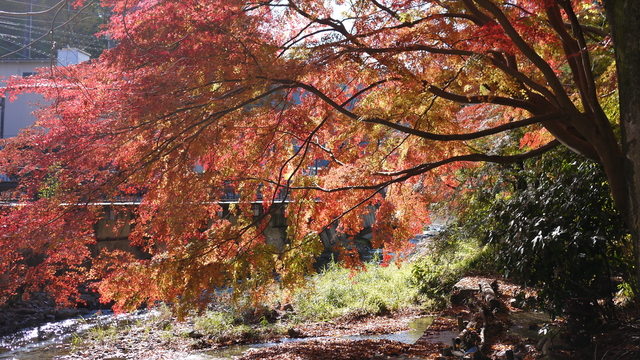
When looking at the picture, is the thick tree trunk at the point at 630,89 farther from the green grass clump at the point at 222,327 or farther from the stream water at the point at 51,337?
the stream water at the point at 51,337

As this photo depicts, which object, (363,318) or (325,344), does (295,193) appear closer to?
(325,344)

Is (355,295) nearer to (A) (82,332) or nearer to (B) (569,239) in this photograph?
(A) (82,332)

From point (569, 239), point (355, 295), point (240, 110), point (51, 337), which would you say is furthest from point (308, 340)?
point (51, 337)

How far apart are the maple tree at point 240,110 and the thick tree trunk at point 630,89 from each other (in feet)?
3.52

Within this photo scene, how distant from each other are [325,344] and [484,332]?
3.09 meters

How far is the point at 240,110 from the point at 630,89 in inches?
169

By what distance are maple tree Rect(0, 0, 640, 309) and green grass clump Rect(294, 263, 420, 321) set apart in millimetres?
5190

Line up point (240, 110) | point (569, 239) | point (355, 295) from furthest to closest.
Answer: point (355, 295)
point (240, 110)
point (569, 239)

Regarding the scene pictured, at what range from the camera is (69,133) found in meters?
5.35

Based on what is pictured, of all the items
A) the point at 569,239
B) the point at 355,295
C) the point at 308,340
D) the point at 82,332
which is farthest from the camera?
the point at 355,295

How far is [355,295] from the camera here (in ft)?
43.6

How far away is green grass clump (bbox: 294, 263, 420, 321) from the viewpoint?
39.6 ft

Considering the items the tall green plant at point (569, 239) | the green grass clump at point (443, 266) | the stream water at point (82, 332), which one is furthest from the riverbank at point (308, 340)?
the tall green plant at point (569, 239)

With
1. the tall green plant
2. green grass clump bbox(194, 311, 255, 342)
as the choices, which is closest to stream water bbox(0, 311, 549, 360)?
green grass clump bbox(194, 311, 255, 342)
